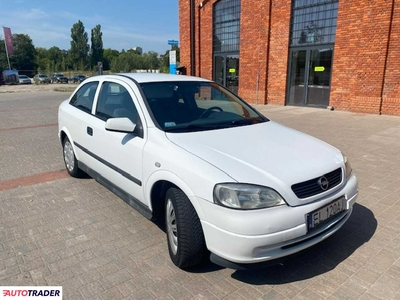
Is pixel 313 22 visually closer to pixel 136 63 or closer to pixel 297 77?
pixel 297 77

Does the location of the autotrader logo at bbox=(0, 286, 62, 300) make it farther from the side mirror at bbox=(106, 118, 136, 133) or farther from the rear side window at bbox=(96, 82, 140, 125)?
the rear side window at bbox=(96, 82, 140, 125)

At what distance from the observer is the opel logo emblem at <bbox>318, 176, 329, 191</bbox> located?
2504 millimetres

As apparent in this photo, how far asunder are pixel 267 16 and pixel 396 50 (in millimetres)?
5810

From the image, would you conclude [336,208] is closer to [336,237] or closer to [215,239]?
[336,237]

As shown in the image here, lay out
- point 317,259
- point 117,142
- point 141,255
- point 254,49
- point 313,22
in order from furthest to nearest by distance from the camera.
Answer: point 254,49 → point 313,22 → point 117,142 → point 141,255 → point 317,259

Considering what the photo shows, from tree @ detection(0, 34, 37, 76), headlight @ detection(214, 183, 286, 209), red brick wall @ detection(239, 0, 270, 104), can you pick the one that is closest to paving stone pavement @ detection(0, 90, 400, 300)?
headlight @ detection(214, 183, 286, 209)

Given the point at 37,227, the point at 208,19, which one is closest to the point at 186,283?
the point at 37,227

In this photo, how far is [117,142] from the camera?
3400mm

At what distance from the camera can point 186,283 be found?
2.56 meters

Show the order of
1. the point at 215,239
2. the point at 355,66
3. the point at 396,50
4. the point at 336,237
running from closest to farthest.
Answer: the point at 215,239, the point at 336,237, the point at 396,50, the point at 355,66

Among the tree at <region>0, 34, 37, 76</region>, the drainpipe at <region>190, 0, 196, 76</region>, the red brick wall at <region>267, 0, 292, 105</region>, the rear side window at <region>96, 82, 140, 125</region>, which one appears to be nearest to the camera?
the rear side window at <region>96, 82, 140, 125</region>

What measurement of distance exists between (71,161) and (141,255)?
2.72m

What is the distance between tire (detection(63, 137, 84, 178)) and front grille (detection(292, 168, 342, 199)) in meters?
3.67

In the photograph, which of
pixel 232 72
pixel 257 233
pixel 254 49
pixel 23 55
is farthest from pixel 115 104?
pixel 23 55
